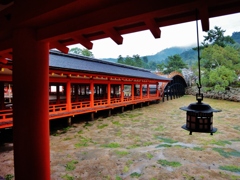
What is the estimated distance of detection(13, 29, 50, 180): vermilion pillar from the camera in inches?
95.9

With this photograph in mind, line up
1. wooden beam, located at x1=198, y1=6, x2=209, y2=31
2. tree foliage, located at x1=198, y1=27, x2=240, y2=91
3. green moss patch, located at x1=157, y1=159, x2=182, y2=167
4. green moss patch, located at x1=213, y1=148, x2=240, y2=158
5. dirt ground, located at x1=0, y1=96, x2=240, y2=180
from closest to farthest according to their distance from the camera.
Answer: wooden beam, located at x1=198, y1=6, x2=209, y2=31, dirt ground, located at x1=0, y1=96, x2=240, y2=180, green moss patch, located at x1=157, y1=159, x2=182, y2=167, green moss patch, located at x1=213, y1=148, x2=240, y2=158, tree foliage, located at x1=198, y1=27, x2=240, y2=91

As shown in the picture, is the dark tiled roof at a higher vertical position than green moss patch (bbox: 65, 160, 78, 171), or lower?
higher

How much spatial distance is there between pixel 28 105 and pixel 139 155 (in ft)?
18.6

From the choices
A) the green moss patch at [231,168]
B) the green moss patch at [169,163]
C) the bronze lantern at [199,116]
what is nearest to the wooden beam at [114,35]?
the bronze lantern at [199,116]

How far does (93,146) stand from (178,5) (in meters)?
7.65

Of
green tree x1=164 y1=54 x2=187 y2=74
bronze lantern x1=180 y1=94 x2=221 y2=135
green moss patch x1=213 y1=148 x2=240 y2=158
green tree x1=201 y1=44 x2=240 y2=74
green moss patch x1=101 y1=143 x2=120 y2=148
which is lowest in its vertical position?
green moss patch x1=213 y1=148 x2=240 y2=158

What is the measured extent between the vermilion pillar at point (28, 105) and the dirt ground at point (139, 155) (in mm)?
3248

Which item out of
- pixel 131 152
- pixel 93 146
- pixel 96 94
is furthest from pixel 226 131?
pixel 96 94

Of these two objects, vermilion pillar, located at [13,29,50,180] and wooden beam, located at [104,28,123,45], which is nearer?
wooden beam, located at [104,28,123,45]

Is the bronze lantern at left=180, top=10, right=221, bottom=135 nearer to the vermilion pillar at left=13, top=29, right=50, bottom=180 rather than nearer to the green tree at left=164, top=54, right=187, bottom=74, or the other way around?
the vermilion pillar at left=13, top=29, right=50, bottom=180

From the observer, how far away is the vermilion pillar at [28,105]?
244 centimetres

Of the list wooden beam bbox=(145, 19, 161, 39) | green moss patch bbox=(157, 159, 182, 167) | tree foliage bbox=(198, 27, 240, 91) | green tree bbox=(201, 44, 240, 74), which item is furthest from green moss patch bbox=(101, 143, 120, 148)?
green tree bbox=(201, 44, 240, 74)

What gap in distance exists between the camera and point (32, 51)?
2477 mm

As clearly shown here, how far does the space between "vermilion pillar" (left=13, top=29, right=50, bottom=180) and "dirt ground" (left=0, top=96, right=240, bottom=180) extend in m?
3.25
